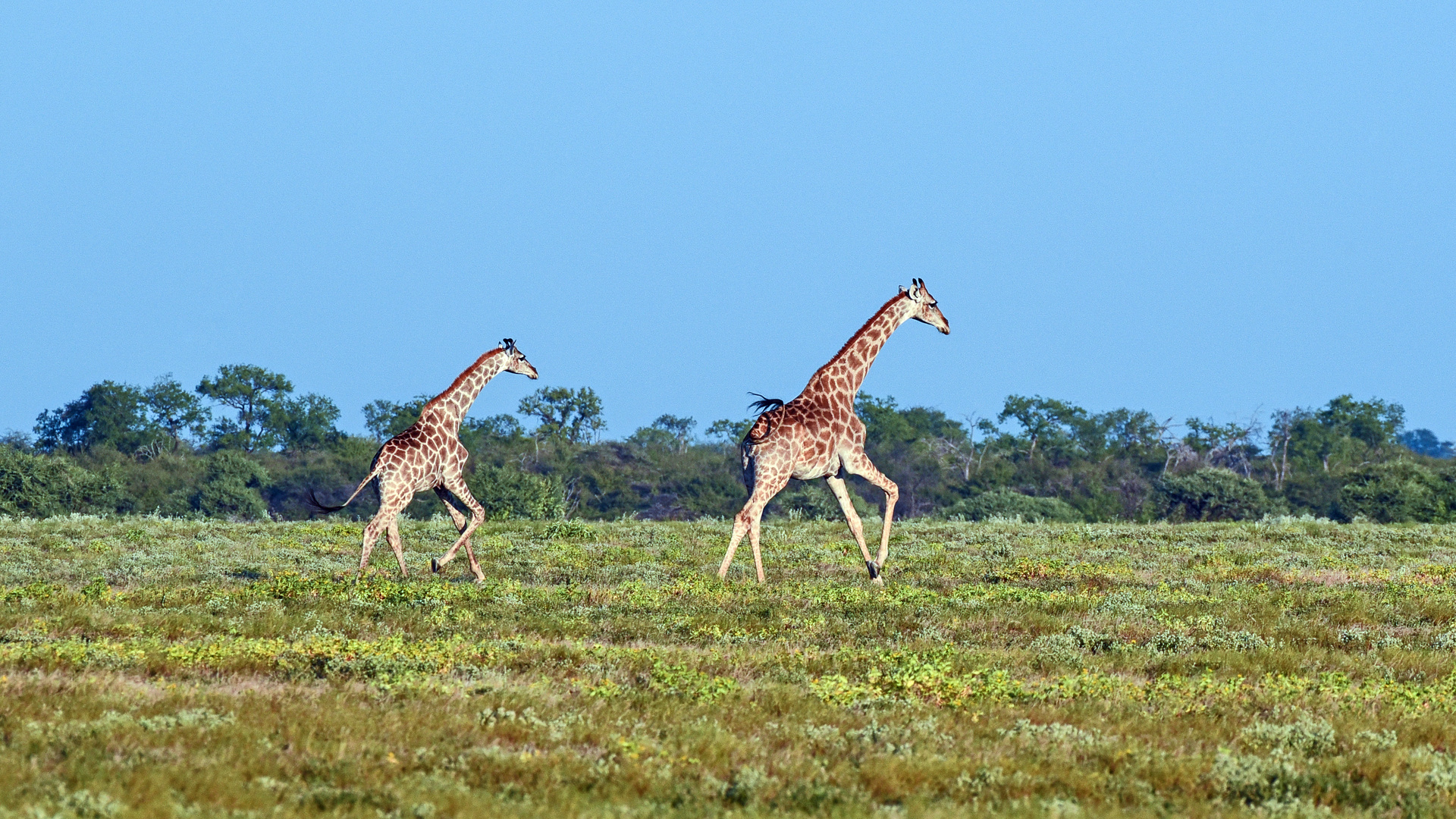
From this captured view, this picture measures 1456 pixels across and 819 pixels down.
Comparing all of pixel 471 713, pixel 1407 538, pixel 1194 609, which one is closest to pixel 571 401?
pixel 1407 538

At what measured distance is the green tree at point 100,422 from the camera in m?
91.9

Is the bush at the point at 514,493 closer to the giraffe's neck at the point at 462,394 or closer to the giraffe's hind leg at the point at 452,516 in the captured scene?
the giraffe's neck at the point at 462,394

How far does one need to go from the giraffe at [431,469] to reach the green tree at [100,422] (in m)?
77.2

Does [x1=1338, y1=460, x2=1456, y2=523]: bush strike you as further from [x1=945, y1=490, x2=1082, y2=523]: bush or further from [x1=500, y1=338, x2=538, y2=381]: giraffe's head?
[x1=500, y1=338, x2=538, y2=381]: giraffe's head

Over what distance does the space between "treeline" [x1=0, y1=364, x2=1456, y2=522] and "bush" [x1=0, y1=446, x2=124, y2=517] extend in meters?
0.10

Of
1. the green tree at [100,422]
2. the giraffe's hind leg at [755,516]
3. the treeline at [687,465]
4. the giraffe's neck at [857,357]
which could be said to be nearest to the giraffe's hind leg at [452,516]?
the giraffe's hind leg at [755,516]

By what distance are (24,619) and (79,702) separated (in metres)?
5.19

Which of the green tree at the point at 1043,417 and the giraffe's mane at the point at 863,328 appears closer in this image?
the giraffe's mane at the point at 863,328

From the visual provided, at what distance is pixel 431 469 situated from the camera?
67.5 feet

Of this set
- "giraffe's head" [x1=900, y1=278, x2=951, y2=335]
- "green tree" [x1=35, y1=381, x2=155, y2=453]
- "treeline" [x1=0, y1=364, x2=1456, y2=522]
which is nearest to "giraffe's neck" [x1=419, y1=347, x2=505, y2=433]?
"giraffe's head" [x1=900, y1=278, x2=951, y2=335]

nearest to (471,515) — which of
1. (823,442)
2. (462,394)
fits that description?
(462,394)

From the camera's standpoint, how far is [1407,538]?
31.5 m

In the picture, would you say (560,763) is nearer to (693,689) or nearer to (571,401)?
(693,689)

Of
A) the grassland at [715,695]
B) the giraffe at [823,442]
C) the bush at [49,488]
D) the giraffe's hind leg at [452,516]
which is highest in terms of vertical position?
the bush at [49,488]
